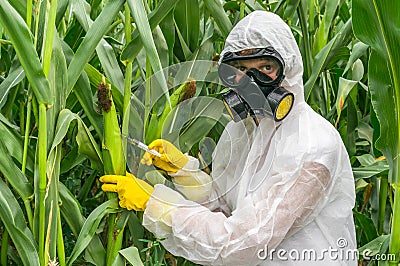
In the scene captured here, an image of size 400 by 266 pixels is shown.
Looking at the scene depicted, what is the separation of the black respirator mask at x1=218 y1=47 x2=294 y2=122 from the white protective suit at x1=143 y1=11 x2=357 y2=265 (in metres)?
0.02

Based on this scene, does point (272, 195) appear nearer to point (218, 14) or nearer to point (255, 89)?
point (255, 89)

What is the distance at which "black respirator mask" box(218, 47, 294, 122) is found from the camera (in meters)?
1.42

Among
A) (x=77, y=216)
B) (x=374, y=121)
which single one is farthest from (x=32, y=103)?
(x=374, y=121)

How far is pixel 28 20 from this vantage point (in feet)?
4.79

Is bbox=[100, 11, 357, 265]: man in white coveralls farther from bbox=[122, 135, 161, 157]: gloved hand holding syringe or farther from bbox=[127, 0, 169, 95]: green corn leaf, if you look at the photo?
bbox=[127, 0, 169, 95]: green corn leaf

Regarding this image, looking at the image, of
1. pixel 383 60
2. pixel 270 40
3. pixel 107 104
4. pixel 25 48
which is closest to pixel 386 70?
pixel 383 60

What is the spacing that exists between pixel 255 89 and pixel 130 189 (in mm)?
378

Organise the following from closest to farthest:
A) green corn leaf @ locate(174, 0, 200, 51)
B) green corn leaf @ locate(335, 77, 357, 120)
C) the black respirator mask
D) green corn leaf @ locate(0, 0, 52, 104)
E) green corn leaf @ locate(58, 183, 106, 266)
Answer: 1. green corn leaf @ locate(0, 0, 52, 104)
2. the black respirator mask
3. green corn leaf @ locate(58, 183, 106, 266)
4. green corn leaf @ locate(174, 0, 200, 51)
5. green corn leaf @ locate(335, 77, 357, 120)

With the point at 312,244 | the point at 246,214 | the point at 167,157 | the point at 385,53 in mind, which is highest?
the point at 385,53

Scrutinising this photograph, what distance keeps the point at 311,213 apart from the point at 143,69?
672 millimetres

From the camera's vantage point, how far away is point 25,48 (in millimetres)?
1336

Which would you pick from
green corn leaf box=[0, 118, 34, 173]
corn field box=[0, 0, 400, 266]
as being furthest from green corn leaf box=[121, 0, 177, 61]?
green corn leaf box=[0, 118, 34, 173]

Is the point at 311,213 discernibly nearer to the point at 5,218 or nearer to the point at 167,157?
the point at 167,157

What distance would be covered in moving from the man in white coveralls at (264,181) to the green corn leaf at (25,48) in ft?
0.96
